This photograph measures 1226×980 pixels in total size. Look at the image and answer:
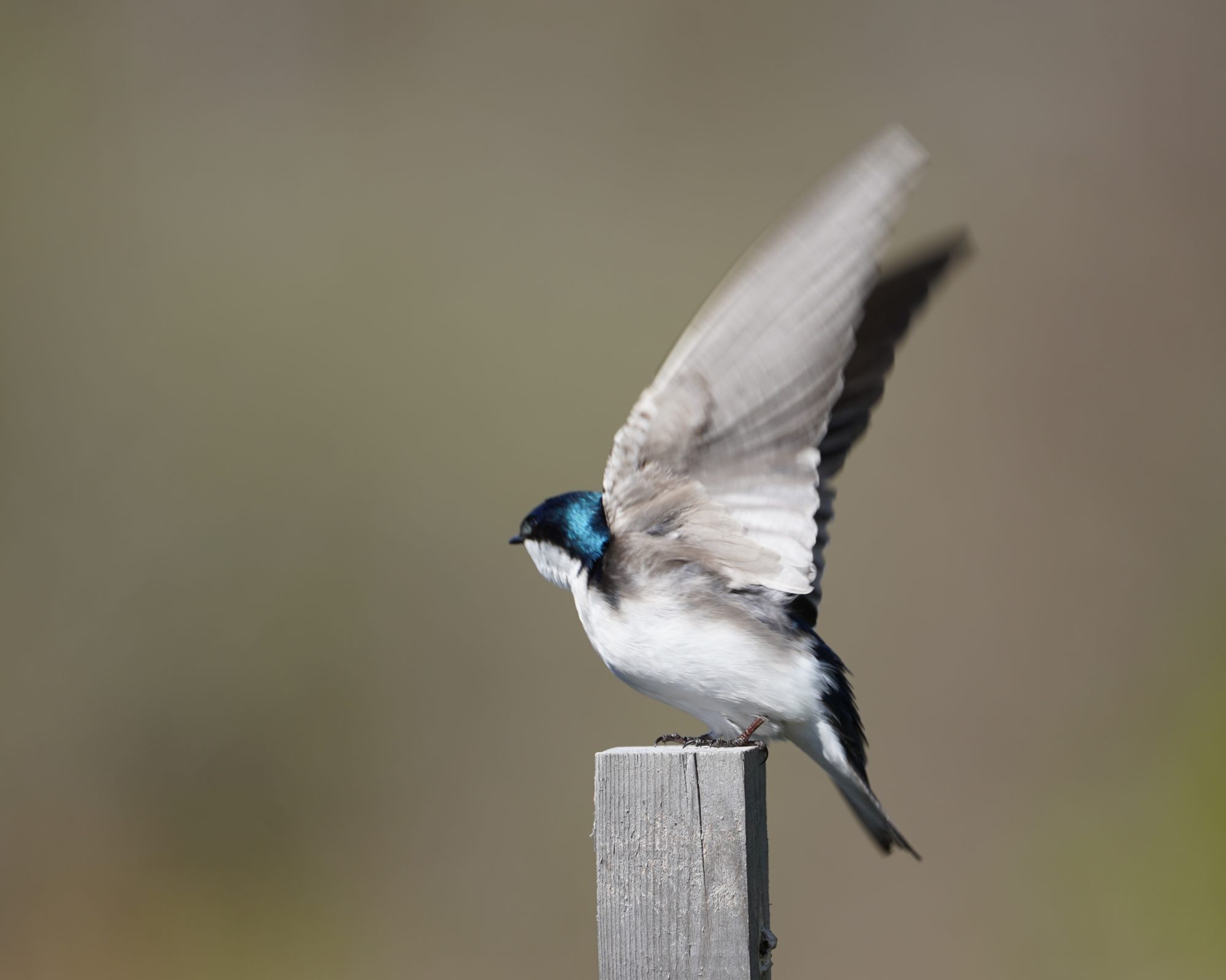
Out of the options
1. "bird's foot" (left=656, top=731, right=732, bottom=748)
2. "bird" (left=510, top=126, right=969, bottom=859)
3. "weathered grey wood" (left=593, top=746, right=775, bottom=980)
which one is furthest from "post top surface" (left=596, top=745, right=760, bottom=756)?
"bird" (left=510, top=126, right=969, bottom=859)

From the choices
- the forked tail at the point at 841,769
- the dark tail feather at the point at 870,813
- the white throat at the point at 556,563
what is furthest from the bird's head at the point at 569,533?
the dark tail feather at the point at 870,813

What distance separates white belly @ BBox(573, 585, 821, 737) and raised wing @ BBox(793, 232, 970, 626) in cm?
15

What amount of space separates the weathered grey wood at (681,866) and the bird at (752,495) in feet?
1.28

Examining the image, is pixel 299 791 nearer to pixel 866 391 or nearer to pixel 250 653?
pixel 250 653

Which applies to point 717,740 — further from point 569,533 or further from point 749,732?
point 569,533

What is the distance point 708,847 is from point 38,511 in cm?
476

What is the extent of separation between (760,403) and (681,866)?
79cm

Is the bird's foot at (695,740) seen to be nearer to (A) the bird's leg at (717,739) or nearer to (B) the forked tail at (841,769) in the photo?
(A) the bird's leg at (717,739)

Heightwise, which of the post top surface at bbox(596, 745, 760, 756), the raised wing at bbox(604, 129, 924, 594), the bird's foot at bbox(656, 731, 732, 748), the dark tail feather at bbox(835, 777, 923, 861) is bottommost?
the dark tail feather at bbox(835, 777, 923, 861)

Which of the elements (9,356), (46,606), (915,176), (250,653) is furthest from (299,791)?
(915,176)

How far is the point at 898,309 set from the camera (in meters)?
2.10

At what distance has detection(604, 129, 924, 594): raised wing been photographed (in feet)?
6.27

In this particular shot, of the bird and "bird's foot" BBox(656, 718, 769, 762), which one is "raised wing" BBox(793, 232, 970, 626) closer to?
the bird

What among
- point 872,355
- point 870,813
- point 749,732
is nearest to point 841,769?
point 870,813
